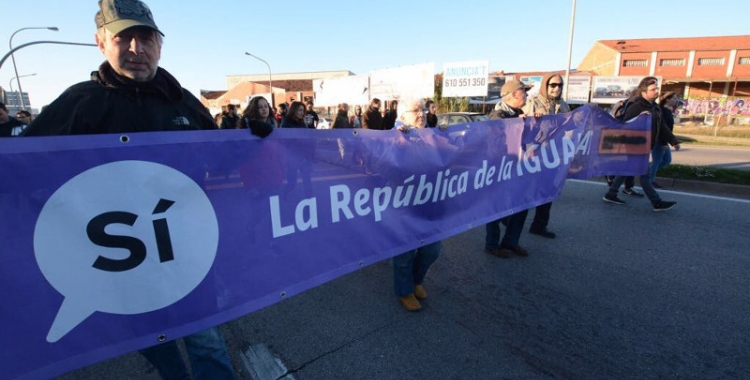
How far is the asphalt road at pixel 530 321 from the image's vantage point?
7.80ft

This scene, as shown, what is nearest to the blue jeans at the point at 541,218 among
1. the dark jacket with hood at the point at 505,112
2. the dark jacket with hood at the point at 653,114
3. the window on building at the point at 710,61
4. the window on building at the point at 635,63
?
the dark jacket with hood at the point at 505,112

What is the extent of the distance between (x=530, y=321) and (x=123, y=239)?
2.67 metres

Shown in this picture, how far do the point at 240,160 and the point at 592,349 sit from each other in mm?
2497

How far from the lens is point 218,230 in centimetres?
182

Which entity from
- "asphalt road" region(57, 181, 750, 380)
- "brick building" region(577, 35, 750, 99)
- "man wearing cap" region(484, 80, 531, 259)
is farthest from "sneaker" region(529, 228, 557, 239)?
"brick building" region(577, 35, 750, 99)

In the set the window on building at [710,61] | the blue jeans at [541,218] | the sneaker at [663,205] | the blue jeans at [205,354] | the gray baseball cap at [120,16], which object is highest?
the window on building at [710,61]

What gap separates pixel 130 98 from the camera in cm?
174

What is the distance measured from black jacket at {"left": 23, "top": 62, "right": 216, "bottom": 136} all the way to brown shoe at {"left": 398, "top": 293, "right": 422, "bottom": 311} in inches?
81.0

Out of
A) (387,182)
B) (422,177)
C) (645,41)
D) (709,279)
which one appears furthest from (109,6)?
(645,41)

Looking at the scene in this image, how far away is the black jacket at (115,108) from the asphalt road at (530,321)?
1581 millimetres

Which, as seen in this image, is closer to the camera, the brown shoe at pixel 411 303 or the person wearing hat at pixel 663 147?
the brown shoe at pixel 411 303

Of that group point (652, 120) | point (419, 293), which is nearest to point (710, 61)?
point (652, 120)

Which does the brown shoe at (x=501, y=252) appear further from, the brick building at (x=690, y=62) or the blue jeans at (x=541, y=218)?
the brick building at (x=690, y=62)

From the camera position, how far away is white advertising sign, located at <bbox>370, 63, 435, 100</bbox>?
19.8 meters
